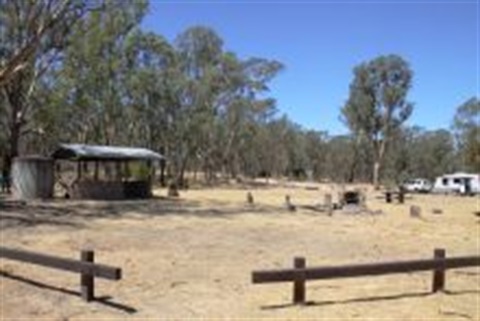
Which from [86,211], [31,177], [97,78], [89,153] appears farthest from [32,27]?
[97,78]

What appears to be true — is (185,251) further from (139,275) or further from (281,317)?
(281,317)

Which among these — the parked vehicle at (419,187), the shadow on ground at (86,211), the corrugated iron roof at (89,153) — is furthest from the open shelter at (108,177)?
the parked vehicle at (419,187)

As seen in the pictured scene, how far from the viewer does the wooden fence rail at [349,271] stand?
13.5 metres

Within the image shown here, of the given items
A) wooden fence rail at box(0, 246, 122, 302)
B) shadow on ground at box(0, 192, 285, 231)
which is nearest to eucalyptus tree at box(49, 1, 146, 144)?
shadow on ground at box(0, 192, 285, 231)

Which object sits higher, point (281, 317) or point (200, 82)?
point (200, 82)

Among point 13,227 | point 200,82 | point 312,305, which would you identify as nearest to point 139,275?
point 312,305

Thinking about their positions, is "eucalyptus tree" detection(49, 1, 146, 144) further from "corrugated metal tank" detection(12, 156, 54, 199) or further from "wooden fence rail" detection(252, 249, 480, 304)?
"wooden fence rail" detection(252, 249, 480, 304)

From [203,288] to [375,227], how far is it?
16.2 m

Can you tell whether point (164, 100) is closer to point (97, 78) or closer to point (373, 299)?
point (97, 78)

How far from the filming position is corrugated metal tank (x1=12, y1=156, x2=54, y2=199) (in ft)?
137

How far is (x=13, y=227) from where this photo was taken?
26094 mm

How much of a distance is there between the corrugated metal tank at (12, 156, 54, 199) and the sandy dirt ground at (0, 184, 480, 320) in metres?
6.70

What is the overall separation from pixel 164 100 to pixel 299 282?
63711 mm

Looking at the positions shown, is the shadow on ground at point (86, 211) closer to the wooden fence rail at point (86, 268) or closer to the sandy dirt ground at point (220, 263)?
the sandy dirt ground at point (220, 263)
